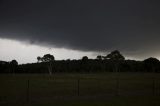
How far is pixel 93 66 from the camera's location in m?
154

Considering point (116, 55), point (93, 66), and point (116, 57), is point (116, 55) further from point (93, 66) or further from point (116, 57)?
point (93, 66)

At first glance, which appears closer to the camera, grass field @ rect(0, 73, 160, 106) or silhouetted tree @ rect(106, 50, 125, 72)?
grass field @ rect(0, 73, 160, 106)

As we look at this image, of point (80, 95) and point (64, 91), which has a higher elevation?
point (80, 95)

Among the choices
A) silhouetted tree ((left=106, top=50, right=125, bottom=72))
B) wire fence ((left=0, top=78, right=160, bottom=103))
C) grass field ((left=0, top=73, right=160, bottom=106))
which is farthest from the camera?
silhouetted tree ((left=106, top=50, right=125, bottom=72))

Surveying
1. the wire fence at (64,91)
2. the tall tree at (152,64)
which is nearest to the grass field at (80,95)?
the wire fence at (64,91)

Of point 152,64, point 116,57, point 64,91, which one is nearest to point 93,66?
point 116,57

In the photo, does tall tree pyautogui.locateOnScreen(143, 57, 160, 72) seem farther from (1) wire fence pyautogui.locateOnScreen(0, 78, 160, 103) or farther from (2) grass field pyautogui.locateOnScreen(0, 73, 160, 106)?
(1) wire fence pyautogui.locateOnScreen(0, 78, 160, 103)

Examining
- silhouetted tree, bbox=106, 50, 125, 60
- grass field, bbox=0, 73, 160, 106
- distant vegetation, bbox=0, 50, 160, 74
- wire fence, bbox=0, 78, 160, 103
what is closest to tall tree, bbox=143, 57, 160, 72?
distant vegetation, bbox=0, 50, 160, 74

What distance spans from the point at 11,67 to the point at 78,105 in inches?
5332

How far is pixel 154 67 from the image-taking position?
144250 millimetres

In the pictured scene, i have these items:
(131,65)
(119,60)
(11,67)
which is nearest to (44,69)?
(11,67)

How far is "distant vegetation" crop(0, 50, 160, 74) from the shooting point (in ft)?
471

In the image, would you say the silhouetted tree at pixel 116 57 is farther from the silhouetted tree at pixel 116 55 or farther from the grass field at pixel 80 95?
Answer: the grass field at pixel 80 95

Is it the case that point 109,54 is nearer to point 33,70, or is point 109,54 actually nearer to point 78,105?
point 33,70
